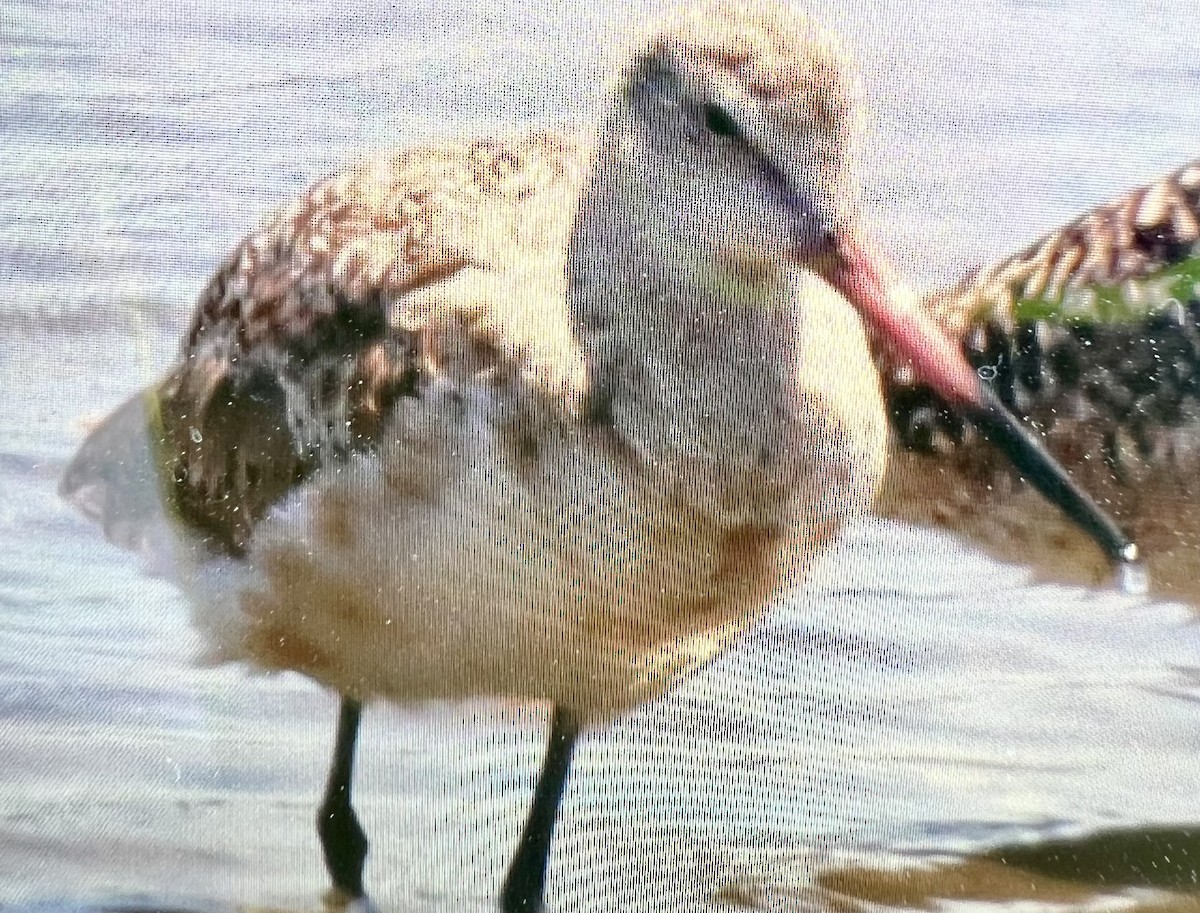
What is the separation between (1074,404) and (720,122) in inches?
8.7

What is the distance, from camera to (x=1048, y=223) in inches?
19.0

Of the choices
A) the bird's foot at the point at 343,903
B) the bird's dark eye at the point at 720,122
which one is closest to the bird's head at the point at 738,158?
the bird's dark eye at the point at 720,122

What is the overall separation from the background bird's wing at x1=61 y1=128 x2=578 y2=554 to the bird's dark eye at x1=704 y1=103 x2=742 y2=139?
78mm

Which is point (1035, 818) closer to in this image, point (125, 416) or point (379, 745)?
point (379, 745)

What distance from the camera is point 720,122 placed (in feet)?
1.56

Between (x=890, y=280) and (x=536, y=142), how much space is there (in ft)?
0.61

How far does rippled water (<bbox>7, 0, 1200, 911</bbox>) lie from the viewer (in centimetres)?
47

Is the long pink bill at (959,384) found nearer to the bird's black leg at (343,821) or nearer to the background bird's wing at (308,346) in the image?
the background bird's wing at (308,346)

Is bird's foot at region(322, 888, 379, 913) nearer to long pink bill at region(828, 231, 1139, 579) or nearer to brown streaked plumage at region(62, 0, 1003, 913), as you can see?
brown streaked plumage at region(62, 0, 1003, 913)

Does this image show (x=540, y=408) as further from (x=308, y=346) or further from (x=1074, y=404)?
(x=1074, y=404)

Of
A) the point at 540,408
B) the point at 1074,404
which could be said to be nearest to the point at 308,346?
the point at 540,408

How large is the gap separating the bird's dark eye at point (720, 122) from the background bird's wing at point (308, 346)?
0.08 metres

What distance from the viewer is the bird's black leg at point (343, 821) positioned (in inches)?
18.6

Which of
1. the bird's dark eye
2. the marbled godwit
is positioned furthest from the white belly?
the bird's dark eye
